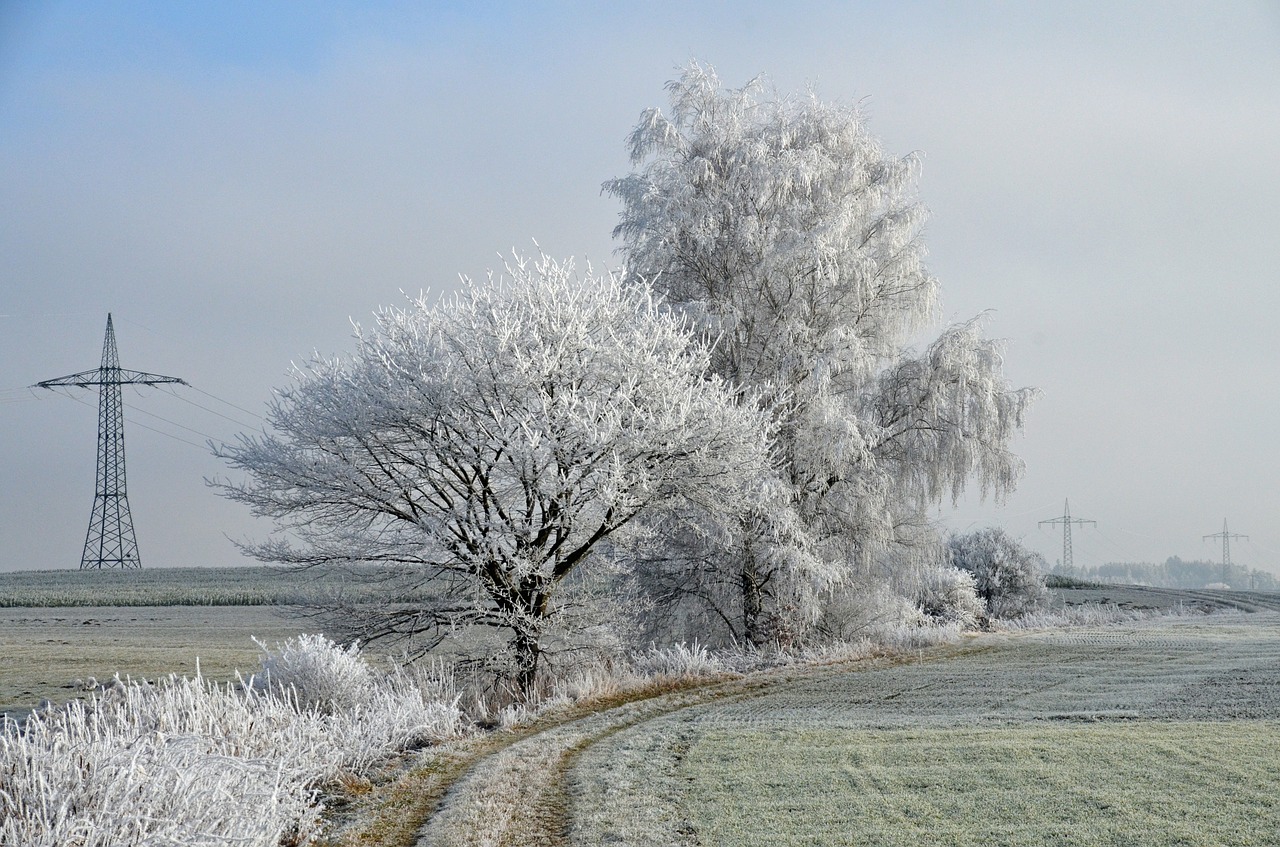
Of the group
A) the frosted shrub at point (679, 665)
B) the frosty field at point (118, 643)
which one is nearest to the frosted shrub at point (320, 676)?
the frosty field at point (118, 643)

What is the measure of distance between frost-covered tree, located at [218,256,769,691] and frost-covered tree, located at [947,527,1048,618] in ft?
65.3

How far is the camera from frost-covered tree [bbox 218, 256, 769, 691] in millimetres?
11797

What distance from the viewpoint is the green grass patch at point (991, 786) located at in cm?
579

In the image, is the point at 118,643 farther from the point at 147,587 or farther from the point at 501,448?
the point at 147,587

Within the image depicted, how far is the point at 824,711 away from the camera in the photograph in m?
10.3

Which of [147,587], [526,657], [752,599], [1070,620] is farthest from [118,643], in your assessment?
[147,587]

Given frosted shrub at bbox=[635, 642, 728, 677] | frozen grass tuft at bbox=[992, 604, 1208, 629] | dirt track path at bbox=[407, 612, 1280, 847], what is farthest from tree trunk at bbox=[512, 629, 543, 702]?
frozen grass tuft at bbox=[992, 604, 1208, 629]

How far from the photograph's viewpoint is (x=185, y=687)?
7.64m

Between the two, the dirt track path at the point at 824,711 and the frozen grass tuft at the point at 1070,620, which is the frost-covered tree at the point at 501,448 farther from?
the frozen grass tuft at the point at 1070,620

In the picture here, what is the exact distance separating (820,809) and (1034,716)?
439cm

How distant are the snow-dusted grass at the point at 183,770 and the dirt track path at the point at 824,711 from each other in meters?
0.96

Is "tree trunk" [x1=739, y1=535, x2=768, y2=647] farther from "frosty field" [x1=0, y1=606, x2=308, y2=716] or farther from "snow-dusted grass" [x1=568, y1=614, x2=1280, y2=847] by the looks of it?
"frosty field" [x1=0, y1=606, x2=308, y2=716]

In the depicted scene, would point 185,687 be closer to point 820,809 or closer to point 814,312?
point 820,809

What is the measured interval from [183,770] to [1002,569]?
1137 inches
